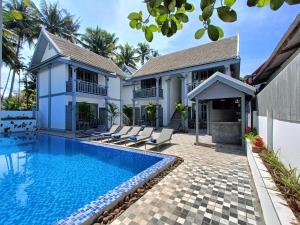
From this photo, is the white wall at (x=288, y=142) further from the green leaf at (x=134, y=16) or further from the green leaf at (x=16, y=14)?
the green leaf at (x=16, y=14)

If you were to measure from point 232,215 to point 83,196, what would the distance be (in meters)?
3.85

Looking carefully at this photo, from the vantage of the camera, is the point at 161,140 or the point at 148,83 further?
the point at 148,83

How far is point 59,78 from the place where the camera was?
18.3 meters

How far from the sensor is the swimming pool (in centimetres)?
430

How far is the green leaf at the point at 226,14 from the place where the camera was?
3.53ft

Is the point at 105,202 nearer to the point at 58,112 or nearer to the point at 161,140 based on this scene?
the point at 161,140

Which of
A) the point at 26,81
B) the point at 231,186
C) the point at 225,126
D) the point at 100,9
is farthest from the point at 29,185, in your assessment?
the point at 26,81

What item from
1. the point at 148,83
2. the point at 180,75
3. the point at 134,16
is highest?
the point at 180,75

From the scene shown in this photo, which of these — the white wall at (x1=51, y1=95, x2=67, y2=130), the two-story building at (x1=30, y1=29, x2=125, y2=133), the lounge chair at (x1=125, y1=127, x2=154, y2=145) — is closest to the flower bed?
the lounge chair at (x1=125, y1=127, x2=154, y2=145)

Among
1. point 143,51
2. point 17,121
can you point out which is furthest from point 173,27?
point 143,51

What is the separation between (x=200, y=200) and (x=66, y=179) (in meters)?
4.67

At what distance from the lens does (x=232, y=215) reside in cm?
363

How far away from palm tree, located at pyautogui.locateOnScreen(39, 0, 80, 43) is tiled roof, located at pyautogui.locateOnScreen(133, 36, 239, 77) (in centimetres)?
1693

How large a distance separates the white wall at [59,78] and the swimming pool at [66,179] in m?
7.72
